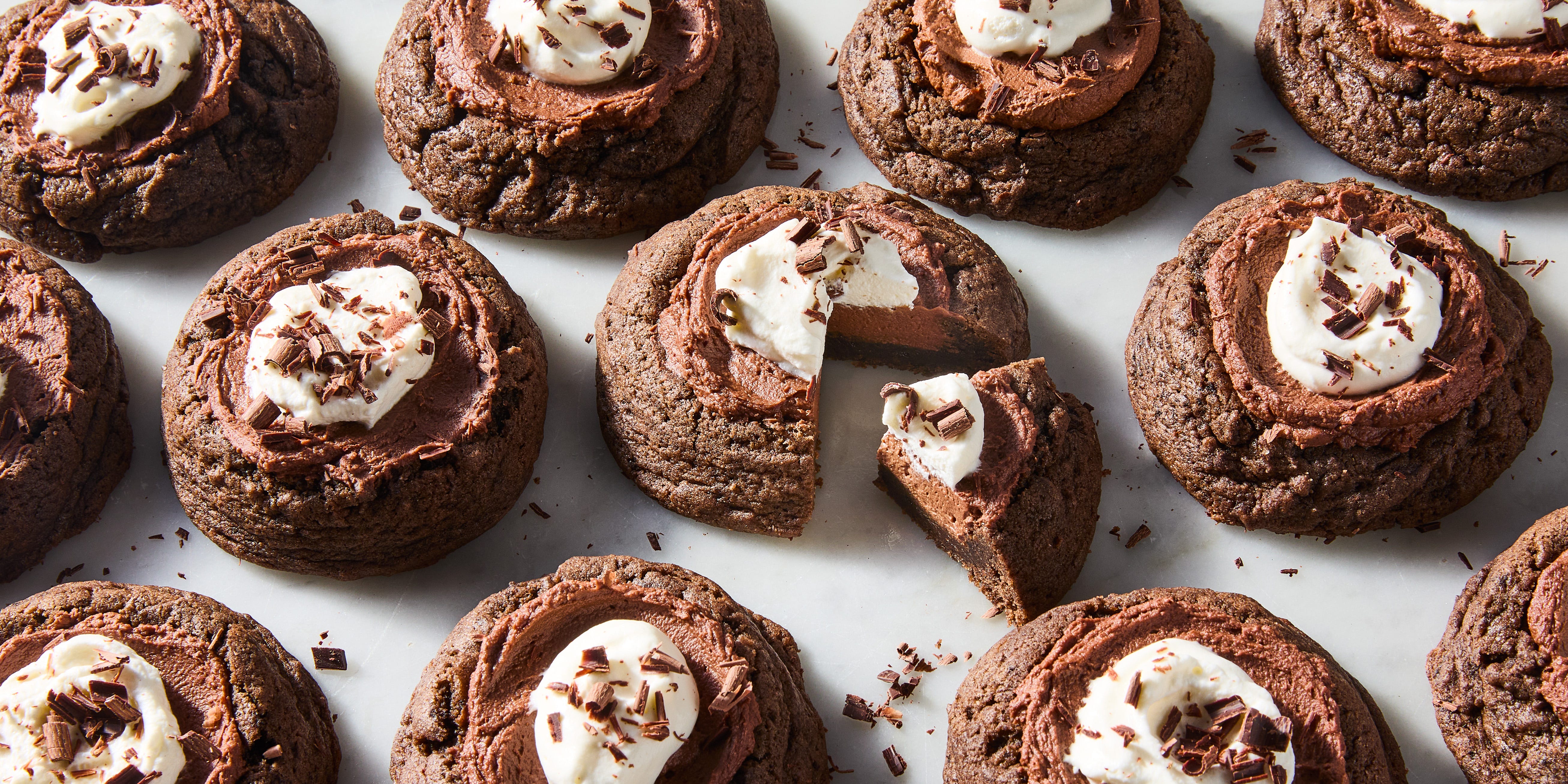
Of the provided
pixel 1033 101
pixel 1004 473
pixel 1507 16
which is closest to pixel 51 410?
pixel 1004 473

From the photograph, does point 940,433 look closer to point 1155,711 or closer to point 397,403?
point 1155,711

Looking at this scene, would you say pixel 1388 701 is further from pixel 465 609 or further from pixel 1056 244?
pixel 465 609

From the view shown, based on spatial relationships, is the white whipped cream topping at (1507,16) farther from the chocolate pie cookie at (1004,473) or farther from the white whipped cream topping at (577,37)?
the white whipped cream topping at (577,37)

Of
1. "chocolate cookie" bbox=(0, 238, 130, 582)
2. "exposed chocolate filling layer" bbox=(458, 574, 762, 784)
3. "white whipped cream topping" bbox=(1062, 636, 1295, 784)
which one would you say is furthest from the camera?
"chocolate cookie" bbox=(0, 238, 130, 582)

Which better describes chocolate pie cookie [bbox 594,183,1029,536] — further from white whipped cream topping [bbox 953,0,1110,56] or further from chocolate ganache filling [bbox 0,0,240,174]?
chocolate ganache filling [bbox 0,0,240,174]

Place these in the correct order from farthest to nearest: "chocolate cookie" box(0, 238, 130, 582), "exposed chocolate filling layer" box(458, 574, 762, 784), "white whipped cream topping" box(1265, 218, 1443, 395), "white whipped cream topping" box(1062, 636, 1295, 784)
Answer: "chocolate cookie" box(0, 238, 130, 582), "white whipped cream topping" box(1265, 218, 1443, 395), "exposed chocolate filling layer" box(458, 574, 762, 784), "white whipped cream topping" box(1062, 636, 1295, 784)

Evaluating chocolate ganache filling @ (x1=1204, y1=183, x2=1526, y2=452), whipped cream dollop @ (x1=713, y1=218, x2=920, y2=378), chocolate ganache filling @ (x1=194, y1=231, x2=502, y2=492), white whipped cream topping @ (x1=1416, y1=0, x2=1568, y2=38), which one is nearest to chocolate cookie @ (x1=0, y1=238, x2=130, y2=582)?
chocolate ganache filling @ (x1=194, y1=231, x2=502, y2=492)
